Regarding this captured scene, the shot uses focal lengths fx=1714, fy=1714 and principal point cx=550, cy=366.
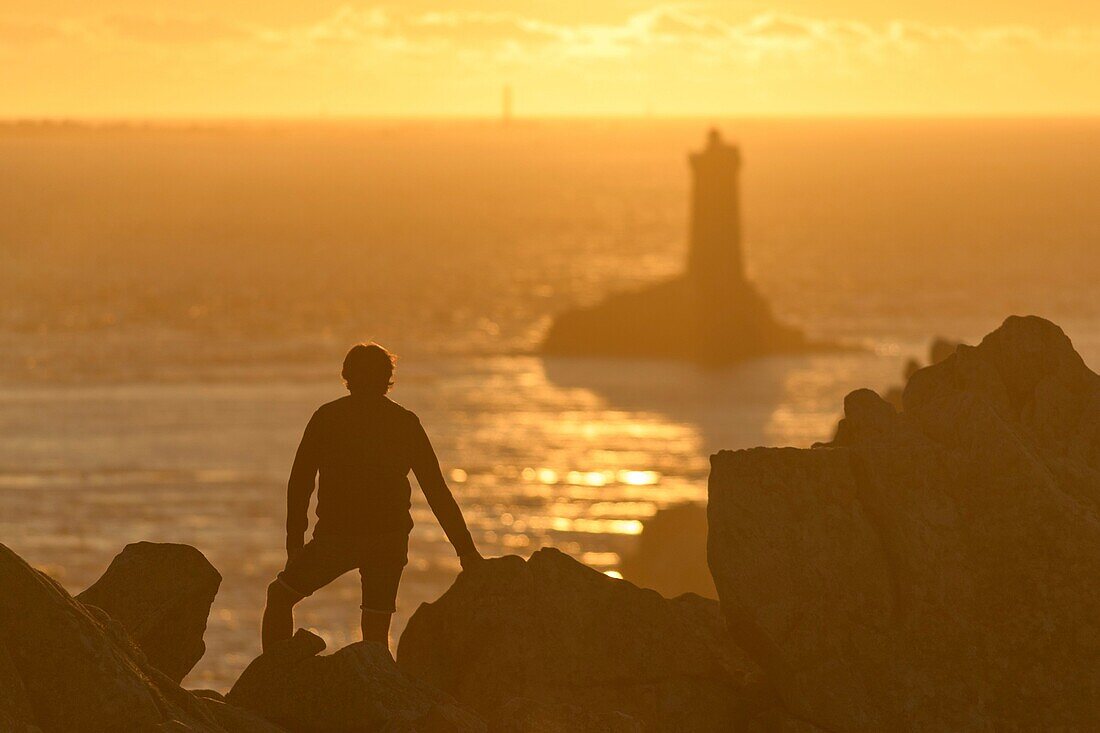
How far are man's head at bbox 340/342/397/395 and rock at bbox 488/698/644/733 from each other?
187cm

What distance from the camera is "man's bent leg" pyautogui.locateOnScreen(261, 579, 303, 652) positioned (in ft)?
30.2

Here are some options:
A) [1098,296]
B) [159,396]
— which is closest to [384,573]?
[159,396]

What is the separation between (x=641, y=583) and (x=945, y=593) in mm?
21859

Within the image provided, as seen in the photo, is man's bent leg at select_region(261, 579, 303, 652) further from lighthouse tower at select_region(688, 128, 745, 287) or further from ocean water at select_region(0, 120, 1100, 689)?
lighthouse tower at select_region(688, 128, 745, 287)

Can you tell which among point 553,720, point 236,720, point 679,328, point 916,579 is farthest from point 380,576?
point 679,328

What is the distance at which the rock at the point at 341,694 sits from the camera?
838cm

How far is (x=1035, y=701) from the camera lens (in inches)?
354

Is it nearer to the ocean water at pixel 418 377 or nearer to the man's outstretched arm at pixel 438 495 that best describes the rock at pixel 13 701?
the man's outstretched arm at pixel 438 495

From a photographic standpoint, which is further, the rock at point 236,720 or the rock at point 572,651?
the rock at point 572,651

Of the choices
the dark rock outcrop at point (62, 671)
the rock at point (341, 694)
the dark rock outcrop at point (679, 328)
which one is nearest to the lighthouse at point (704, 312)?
the dark rock outcrop at point (679, 328)

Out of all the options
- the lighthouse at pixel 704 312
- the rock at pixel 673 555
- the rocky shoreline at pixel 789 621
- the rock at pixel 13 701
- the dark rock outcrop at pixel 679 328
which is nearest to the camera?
the rock at pixel 13 701

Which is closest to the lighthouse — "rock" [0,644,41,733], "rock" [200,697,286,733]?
"rock" [200,697,286,733]

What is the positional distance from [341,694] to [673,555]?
2225cm

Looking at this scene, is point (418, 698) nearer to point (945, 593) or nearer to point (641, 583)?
point (945, 593)
